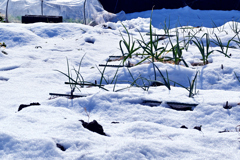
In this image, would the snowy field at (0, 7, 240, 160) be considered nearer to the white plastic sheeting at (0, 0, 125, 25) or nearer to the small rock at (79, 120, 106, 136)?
the small rock at (79, 120, 106, 136)

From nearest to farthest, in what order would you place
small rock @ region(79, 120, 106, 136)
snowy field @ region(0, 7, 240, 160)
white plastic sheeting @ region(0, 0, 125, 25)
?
snowy field @ region(0, 7, 240, 160) → small rock @ region(79, 120, 106, 136) → white plastic sheeting @ region(0, 0, 125, 25)

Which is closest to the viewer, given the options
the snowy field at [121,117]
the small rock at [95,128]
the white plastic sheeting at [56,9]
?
the snowy field at [121,117]

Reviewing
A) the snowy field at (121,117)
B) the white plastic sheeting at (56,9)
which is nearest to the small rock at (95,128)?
the snowy field at (121,117)

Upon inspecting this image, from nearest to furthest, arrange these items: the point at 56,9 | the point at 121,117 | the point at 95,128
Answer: the point at 95,128
the point at 121,117
the point at 56,9

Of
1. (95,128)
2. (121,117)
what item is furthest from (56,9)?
(95,128)

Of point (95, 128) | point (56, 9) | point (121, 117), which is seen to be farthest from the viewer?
point (56, 9)

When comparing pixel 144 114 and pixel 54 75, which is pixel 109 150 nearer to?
pixel 144 114

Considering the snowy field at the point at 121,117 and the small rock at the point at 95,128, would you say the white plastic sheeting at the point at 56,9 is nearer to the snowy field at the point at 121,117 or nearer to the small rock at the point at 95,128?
the snowy field at the point at 121,117

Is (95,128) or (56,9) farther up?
(56,9)

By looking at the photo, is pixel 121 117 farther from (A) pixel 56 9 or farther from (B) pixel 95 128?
(A) pixel 56 9

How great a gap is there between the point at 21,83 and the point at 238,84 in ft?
4.78

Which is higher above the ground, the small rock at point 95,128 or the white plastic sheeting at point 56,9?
the white plastic sheeting at point 56,9

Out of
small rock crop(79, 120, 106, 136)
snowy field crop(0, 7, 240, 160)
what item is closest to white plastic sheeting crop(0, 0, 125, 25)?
snowy field crop(0, 7, 240, 160)

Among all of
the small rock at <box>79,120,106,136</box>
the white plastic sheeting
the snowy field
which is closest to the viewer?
the snowy field
